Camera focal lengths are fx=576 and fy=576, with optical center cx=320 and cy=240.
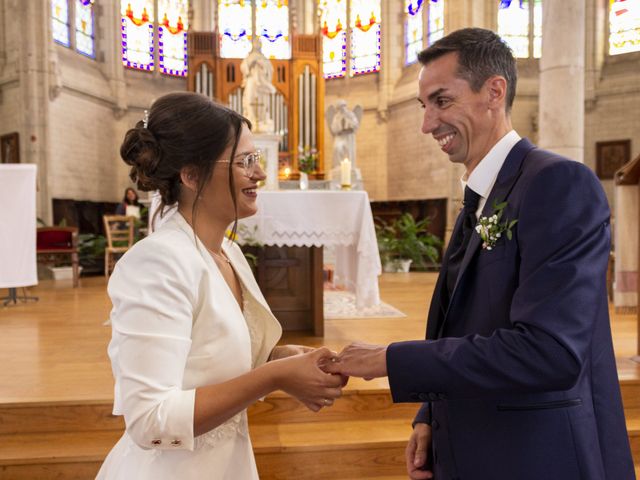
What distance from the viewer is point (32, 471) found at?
8.95ft

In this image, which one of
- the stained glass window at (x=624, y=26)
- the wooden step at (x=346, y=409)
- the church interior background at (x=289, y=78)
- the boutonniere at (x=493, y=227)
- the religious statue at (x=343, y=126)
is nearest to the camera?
the boutonniere at (x=493, y=227)

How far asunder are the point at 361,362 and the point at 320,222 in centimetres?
321

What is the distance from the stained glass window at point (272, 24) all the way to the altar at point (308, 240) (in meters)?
11.7

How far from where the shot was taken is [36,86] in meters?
11.2

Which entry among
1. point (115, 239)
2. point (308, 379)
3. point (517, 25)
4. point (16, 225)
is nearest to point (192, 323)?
point (308, 379)

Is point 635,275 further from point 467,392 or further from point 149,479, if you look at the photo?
point 149,479

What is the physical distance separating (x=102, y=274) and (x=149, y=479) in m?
10.2

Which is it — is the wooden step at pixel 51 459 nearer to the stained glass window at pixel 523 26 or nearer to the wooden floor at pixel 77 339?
the wooden floor at pixel 77 339

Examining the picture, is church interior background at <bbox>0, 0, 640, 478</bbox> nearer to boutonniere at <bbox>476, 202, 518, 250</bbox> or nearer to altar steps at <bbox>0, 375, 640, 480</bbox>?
altar steps at <bbox>0, 375, 640, 480</bbox>

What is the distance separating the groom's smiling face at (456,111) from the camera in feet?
4.58

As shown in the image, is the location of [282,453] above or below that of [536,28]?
below

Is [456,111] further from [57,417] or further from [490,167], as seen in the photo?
[57,417]

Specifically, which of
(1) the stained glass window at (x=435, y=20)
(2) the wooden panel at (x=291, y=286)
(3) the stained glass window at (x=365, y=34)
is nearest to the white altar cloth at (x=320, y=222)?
(2) the wooden panel at (x=291, y=286)

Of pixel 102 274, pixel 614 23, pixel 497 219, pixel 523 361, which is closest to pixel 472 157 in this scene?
pixel 497 219
